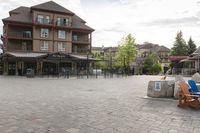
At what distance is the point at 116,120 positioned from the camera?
20.4ft

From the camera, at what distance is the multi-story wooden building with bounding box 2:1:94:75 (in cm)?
3844

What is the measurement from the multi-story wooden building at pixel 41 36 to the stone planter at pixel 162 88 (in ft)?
89.3

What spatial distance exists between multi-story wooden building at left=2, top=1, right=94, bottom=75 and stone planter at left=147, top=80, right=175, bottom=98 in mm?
→ 27221

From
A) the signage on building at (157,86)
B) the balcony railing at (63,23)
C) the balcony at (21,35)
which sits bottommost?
the signage on building at (157,86)

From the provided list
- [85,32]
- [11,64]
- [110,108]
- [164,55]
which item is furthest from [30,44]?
[164,55]

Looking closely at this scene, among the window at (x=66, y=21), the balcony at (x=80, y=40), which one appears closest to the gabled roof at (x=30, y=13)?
the window at (x=66, y=21)

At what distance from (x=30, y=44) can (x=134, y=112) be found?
119ft

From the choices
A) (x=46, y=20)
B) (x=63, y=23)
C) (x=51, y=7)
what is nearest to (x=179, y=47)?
(x=63, y=23)

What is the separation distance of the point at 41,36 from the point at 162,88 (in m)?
33.6

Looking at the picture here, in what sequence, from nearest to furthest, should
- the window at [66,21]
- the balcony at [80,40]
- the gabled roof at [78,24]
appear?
the window at [66,21]
the gabled roof at [78,24]
the balcony at [80,40]

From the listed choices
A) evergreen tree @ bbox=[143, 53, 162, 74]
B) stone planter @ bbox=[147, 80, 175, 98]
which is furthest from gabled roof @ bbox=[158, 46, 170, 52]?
stone planter @ bbox=[147, 80, 175, 98]

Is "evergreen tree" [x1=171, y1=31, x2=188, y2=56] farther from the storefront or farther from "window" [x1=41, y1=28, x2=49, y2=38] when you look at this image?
"window" [x1=41, y1=28, x2=49, y2=38]

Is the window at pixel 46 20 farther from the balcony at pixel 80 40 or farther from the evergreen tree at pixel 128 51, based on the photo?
the evergreen tree at pixel 128 51

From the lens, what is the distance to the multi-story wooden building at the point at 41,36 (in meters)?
38.4
